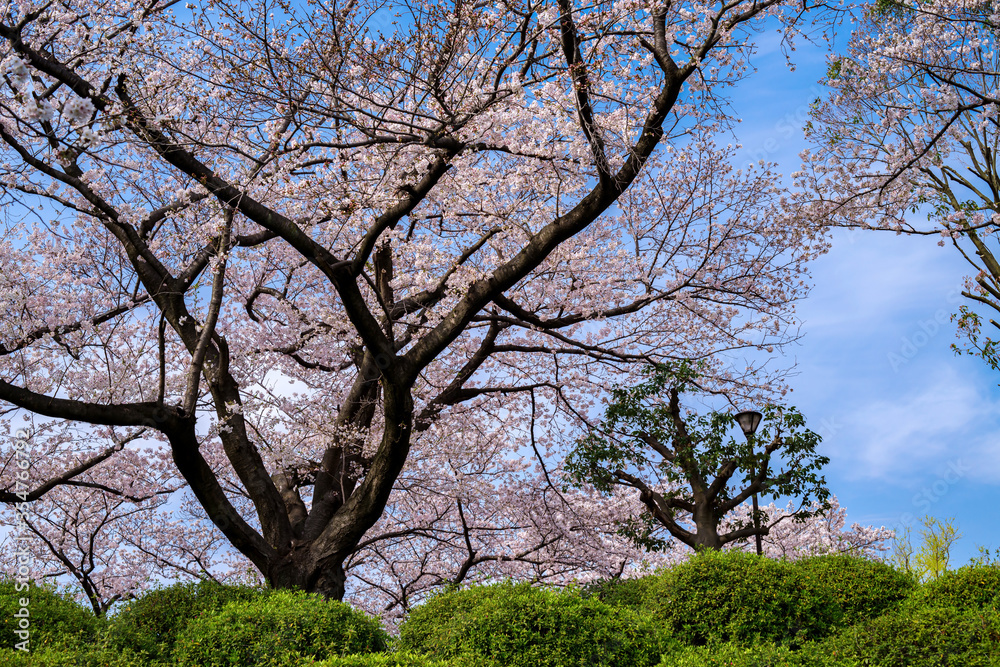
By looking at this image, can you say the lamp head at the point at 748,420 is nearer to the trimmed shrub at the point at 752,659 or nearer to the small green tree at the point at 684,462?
the small green tree at the point at 684,462

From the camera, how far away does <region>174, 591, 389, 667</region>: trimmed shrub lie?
5895mm

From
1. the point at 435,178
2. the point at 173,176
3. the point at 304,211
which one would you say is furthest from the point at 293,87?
the point at 173,176

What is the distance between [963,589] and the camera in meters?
7.12

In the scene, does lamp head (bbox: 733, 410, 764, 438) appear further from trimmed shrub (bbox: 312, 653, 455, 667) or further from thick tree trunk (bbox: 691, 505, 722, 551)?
trimmed shrub (bbox: 312, 653, 455, 667)

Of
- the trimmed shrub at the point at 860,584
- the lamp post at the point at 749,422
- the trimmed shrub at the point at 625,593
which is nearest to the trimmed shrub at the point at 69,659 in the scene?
the trimmed shrub at the point at 625,593

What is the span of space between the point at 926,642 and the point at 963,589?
1.64 metres

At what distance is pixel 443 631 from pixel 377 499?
2.45 metres

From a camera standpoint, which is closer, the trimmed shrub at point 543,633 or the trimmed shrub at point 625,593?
the trimmed shrub at point 543,633

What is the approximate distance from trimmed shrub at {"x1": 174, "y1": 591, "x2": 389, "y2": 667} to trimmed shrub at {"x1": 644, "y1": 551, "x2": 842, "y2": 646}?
311 cm

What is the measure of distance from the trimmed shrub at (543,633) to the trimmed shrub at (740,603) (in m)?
0.93

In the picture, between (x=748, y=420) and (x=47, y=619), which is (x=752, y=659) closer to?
(x=47, y=619)

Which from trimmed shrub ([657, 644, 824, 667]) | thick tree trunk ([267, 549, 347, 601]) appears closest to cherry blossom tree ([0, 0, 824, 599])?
thick tree trunk ([267, 549, 347, 601])

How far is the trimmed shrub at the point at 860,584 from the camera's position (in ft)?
25.2

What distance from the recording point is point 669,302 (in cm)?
1094
